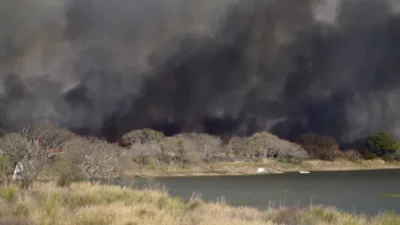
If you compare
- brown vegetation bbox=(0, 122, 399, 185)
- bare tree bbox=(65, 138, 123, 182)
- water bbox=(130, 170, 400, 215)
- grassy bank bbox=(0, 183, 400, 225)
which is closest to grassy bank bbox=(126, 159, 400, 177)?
brown vegetation bbox=(0, 122, 399, 185)

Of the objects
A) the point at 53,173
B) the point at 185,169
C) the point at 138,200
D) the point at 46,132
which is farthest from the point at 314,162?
the point at 138,200

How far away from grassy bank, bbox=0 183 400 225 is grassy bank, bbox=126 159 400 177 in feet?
212

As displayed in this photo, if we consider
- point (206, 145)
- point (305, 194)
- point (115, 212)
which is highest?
point (206, 145)

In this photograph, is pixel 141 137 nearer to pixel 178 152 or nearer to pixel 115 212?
pixel 178 152

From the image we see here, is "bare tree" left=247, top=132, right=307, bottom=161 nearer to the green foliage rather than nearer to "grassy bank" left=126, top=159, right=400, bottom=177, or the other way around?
"grassy bank" left=126, top=159, right=400, bottom=177

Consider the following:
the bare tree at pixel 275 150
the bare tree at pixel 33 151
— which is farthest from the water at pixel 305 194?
the bare tree at pixel 275 150

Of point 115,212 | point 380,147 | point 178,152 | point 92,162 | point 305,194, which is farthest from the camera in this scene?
point 380,147

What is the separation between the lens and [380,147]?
153375 millimetres

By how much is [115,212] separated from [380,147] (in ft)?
510

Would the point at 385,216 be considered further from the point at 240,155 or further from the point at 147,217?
the point at 240,155

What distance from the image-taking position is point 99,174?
4709cm

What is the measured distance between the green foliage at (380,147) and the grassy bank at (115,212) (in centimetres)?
14508

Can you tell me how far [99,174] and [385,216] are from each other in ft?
113

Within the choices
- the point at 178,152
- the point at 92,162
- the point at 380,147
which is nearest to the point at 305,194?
the point at 92,162
